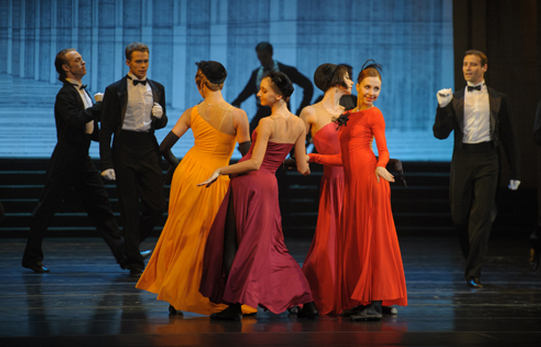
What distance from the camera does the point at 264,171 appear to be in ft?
11.0

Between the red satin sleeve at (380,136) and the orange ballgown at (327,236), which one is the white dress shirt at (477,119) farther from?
the red satin sleeve at (380,136)

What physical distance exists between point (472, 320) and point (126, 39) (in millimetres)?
5703

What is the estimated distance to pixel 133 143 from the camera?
15.6ft

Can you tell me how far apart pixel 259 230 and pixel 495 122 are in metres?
2.24

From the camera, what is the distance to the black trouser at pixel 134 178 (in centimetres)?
473

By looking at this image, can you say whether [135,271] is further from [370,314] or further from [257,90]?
[257,90]

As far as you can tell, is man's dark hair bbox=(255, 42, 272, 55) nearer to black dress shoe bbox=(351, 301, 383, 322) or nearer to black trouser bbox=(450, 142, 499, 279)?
black trouser bbox=(450, 142, 499, 279)

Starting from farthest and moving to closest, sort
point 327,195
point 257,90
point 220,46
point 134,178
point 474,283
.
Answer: point 220,46, point 257,90, point 134,178, point 474,283, point 327,195

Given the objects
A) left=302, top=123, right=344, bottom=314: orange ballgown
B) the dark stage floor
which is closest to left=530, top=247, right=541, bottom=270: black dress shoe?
the dark stage floor

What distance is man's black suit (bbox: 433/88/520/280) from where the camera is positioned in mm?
4625

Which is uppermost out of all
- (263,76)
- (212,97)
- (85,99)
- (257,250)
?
(263,76)

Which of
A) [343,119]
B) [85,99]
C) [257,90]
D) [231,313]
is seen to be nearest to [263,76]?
[257,90]

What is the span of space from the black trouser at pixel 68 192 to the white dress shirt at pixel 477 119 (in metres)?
2.68

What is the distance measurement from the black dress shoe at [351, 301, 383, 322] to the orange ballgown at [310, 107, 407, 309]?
0.12 feet
